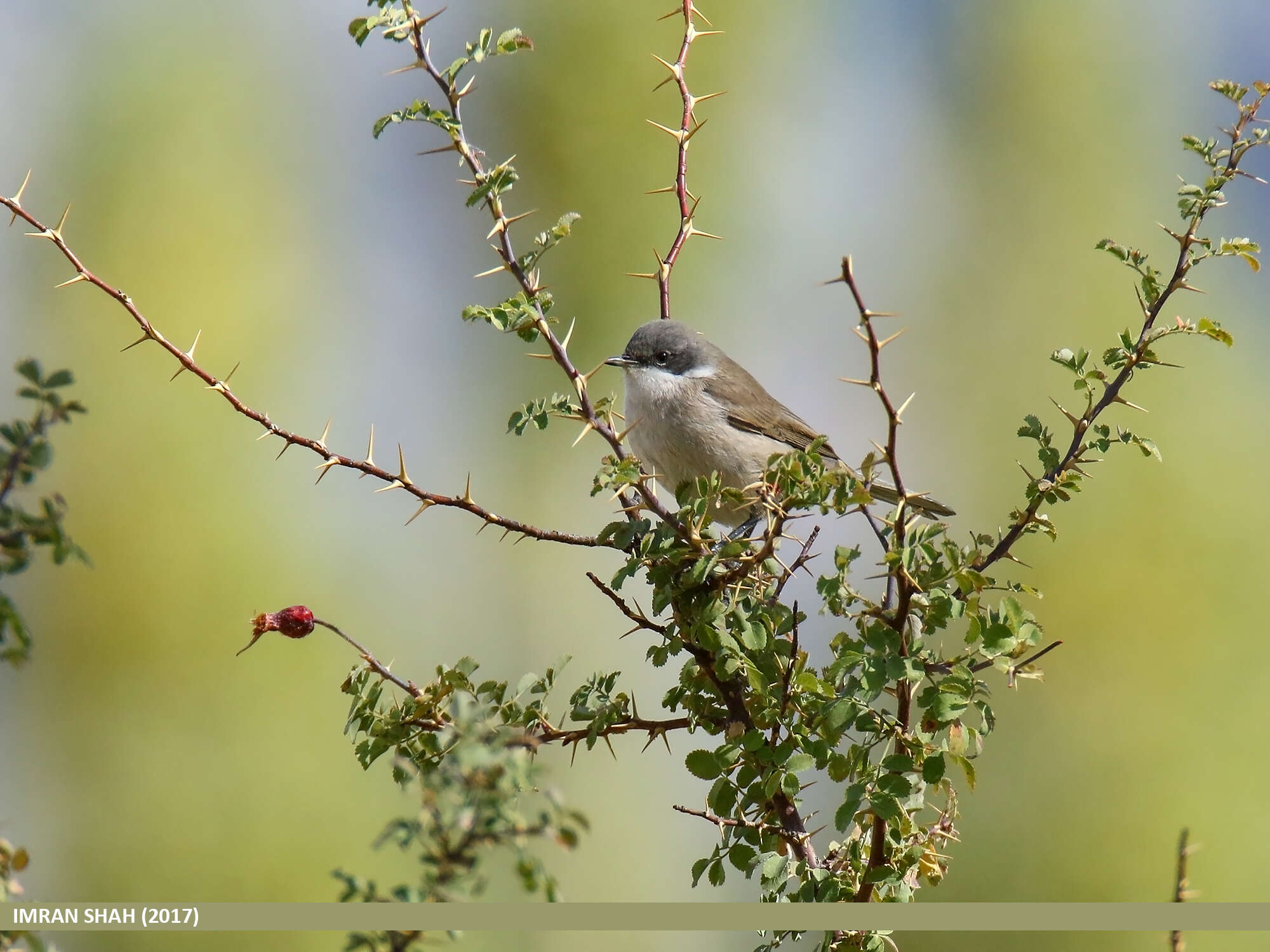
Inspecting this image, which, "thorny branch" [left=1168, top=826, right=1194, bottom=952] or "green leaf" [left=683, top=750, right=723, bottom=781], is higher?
"green leaf" [left=683, top=750, right=723, bottom=781]

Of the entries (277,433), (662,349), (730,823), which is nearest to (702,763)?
(730,823)

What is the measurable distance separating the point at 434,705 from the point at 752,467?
257cm

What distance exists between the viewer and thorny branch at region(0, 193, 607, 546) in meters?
2.25

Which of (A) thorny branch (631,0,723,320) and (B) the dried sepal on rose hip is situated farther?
(A) thorny branch (631,0,723,320)

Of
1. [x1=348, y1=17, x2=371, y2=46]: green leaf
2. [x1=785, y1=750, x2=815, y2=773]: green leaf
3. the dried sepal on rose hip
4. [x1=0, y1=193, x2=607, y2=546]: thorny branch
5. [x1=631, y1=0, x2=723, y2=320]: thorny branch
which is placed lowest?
[x1=785, y1=750, x2=815, y2=773]: green leaf

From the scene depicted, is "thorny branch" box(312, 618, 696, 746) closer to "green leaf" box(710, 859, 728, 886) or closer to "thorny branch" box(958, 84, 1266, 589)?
"green leaf" box(710, 859, 728, 886)

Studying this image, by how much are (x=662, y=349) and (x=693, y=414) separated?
392mm

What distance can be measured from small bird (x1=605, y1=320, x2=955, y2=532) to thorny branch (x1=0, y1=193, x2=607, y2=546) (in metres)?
1.71

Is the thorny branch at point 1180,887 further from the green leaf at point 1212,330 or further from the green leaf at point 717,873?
the green leaf at point 1212,330

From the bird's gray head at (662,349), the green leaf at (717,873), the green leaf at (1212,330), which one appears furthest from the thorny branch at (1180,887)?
the bird's gray head at (662,349)

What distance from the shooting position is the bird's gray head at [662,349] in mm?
4691

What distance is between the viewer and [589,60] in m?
10.7

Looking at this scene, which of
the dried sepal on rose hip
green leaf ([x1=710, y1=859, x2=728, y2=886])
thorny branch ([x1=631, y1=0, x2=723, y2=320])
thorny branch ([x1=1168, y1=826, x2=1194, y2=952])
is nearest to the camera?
thorny branch ([x1=1168, y1=826, x2=1194, y2=952])

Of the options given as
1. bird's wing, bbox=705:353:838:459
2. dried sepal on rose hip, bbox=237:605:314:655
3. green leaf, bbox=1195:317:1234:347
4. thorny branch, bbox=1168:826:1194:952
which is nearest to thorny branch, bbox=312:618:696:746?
dried sepal on rose hip, bbox=237:605:314:655
